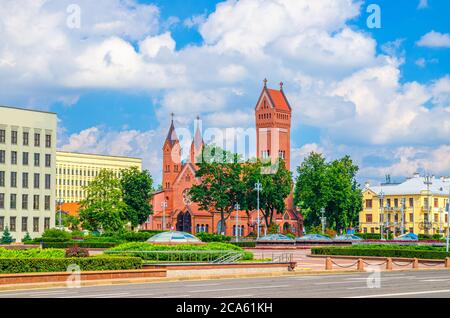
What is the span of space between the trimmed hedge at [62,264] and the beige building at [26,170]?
195 ft

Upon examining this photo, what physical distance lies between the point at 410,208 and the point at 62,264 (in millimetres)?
111810

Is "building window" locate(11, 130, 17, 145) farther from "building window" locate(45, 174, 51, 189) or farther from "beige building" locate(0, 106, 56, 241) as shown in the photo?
"building window" locate(45, 174, 51, 189)

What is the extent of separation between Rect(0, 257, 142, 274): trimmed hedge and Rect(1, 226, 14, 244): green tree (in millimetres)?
49576

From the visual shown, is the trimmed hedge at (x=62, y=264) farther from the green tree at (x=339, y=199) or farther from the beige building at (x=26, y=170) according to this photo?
the green tree at (x=339, y=199)

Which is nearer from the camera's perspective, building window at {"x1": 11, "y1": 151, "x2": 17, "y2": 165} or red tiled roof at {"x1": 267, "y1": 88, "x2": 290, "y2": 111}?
building window at {"x1": 11, "y1": 151, "x2": 17, "y2": 165}

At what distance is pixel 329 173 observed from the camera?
108m

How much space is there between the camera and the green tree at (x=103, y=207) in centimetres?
8850

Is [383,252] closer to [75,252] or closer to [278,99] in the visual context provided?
[75,252]

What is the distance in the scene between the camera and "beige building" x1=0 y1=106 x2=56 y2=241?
89.4 meters

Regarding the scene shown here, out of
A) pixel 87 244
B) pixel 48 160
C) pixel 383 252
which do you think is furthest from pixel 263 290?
pixel 48 160

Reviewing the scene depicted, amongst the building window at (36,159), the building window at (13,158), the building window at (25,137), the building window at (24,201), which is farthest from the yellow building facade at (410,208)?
the building window at (13,158)

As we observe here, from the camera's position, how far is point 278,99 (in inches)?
5768

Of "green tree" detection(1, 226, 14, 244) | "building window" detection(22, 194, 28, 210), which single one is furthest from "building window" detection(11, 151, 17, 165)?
"green tree" detection(1, 226, 14, 244)

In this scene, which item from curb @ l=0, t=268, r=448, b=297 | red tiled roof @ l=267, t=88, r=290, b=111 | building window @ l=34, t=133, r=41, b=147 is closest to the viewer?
curb @ l=0, t=268, r=448, b=297
